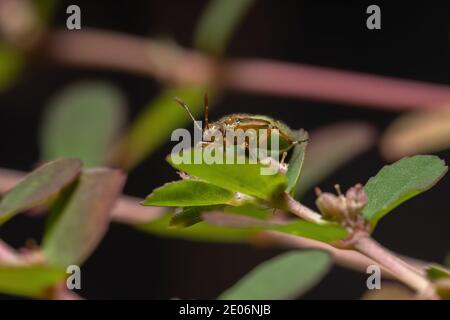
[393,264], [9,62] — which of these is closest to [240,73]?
[9,62]

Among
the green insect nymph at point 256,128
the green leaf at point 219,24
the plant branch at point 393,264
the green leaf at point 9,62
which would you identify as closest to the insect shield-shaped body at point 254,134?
the green insect nymph at point 256,128

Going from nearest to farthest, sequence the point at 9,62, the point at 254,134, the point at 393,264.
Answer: the point at 393,264 → the point at 254,134 → the point at 9,62

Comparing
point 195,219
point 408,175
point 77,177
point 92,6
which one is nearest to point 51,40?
point 92,6

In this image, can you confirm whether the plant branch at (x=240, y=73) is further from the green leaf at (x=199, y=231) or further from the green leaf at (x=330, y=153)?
the green leaf at (x=199, y=231)

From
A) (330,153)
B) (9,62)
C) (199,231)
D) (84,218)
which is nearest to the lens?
(84,218)

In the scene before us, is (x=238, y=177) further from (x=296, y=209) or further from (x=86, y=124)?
(x=86, y=124)

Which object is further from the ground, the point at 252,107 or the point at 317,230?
the point at 252,107
